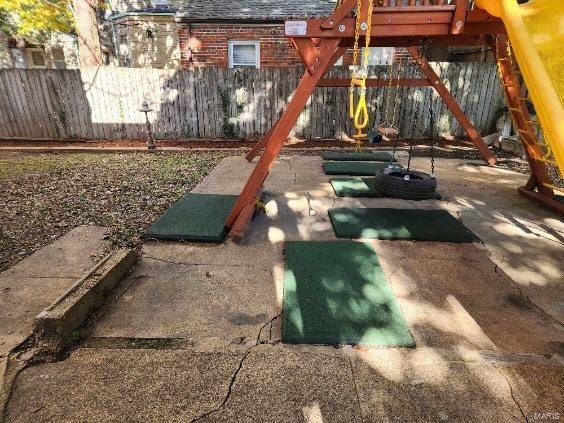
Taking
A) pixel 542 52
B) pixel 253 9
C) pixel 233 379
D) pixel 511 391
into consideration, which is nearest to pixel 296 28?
pixel 542 52

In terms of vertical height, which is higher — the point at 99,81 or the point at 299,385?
the point at 99,81

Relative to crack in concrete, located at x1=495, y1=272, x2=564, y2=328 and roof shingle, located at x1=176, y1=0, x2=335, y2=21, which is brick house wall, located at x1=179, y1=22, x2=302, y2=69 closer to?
roof shingle, located at x1=176, y1=0, x2=335, y2=21

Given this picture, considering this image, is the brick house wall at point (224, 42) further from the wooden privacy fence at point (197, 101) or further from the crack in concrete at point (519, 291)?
the crack in concrete at point (519, 291)


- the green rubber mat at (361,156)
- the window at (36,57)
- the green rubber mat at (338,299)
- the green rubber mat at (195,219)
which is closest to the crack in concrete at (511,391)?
the green rubber mat at (338,299)

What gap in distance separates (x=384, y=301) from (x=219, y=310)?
1.39 meters

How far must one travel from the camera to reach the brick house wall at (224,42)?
41.3ft

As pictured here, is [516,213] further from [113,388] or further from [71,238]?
[71,238]

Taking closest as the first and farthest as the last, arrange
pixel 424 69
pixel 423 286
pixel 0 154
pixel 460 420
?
pixel 460 420 < pixel 423 286 < pixel 424 69 < pixel 0 154

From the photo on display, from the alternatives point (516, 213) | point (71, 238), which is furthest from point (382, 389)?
point (516, 213)

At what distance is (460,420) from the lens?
1.74 meters

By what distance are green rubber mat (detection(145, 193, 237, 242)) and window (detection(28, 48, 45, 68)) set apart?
20.8 meters

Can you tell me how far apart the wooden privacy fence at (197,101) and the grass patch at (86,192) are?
230cm

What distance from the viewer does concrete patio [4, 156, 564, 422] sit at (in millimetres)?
1812

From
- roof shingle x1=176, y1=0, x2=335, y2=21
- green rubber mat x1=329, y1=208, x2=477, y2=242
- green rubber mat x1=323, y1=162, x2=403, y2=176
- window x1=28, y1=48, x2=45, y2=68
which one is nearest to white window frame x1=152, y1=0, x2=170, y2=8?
roof shingle x1=176, y1=0, x2=335, y2=21
